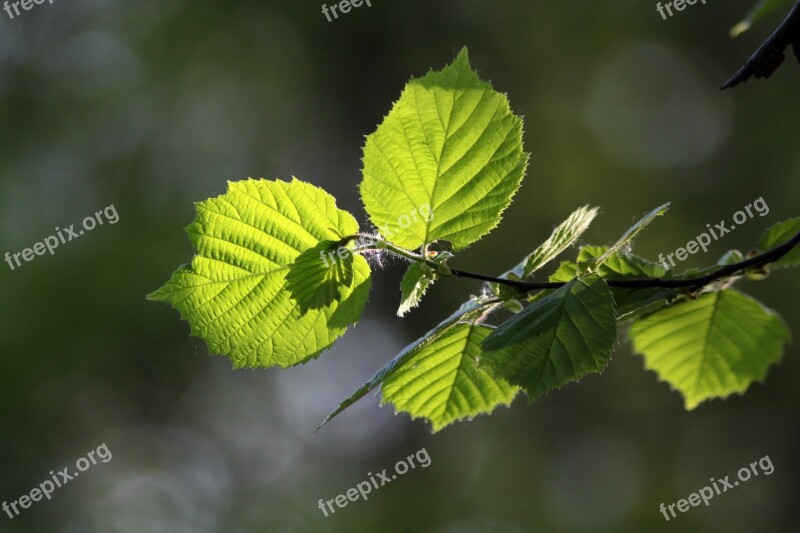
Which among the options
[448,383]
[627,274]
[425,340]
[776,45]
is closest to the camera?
[776,45]

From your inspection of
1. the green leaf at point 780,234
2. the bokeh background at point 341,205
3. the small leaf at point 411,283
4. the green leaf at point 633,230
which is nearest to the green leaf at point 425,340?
the small leaf at point 411,283

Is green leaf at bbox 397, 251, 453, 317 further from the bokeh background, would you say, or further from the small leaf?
the bokeh background

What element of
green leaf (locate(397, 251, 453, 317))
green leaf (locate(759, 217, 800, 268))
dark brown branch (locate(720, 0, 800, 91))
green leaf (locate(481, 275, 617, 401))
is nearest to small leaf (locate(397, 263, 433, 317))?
green leaf (locate(397, 251, 453, 317))

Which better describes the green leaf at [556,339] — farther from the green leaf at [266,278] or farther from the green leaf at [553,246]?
the green leaf at [266,278]

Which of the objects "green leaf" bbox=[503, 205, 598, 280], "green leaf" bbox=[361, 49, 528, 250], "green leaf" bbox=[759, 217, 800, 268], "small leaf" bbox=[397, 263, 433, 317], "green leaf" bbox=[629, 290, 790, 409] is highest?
"green leaf" bbox=[361, 49, 528, 250]

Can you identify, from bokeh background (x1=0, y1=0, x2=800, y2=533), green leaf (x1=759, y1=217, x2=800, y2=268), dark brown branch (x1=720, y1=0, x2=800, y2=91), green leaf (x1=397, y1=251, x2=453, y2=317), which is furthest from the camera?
bokeh background (x1=0, y1=0, x2=800, y2=533)

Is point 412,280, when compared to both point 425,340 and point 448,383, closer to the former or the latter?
point 425,340

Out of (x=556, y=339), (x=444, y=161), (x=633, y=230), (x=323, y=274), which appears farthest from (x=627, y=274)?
(x=323, y=274)

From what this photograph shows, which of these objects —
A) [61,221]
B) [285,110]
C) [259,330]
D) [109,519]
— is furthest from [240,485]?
[259,330]
